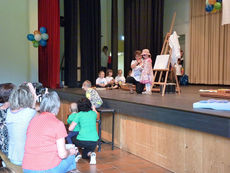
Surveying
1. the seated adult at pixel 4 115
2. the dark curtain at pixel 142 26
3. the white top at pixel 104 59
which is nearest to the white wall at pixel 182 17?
the dark curtain at pixel 142 26

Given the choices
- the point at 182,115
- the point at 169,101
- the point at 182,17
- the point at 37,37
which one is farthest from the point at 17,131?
the point at 182,17

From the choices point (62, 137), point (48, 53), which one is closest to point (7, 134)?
point (62, 137)

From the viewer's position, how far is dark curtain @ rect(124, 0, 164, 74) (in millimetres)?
8172

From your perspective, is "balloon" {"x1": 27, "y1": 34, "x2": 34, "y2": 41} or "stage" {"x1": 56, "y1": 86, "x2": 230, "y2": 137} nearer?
"stage" {"x1": 56, "y1": 86, "x2": 230, "y2": 137}

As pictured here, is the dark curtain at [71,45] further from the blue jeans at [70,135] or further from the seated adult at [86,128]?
the seated adult at [86,128]

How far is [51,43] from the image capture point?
21.3ft

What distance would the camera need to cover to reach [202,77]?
27.8 ft

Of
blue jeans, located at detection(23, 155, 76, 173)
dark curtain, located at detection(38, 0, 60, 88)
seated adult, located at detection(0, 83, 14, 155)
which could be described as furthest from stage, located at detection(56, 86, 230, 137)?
dark curtain, located at detection(38, 0, 60, 88)

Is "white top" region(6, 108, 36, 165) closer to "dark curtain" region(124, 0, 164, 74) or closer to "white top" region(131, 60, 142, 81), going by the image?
"white top" region(131, 60, 142, 81)

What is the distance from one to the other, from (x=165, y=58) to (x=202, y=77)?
4386mm

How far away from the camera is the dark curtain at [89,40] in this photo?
710 cm

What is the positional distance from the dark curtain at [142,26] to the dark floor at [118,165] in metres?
5.40

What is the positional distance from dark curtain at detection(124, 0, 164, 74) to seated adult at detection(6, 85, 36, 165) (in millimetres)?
6564

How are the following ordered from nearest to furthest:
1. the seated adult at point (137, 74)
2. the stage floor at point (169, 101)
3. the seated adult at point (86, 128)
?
1. the stage floor at point (169, 101)
2. the seated adult at point (86, 128)
3. the seated adult at point (137, 74)
